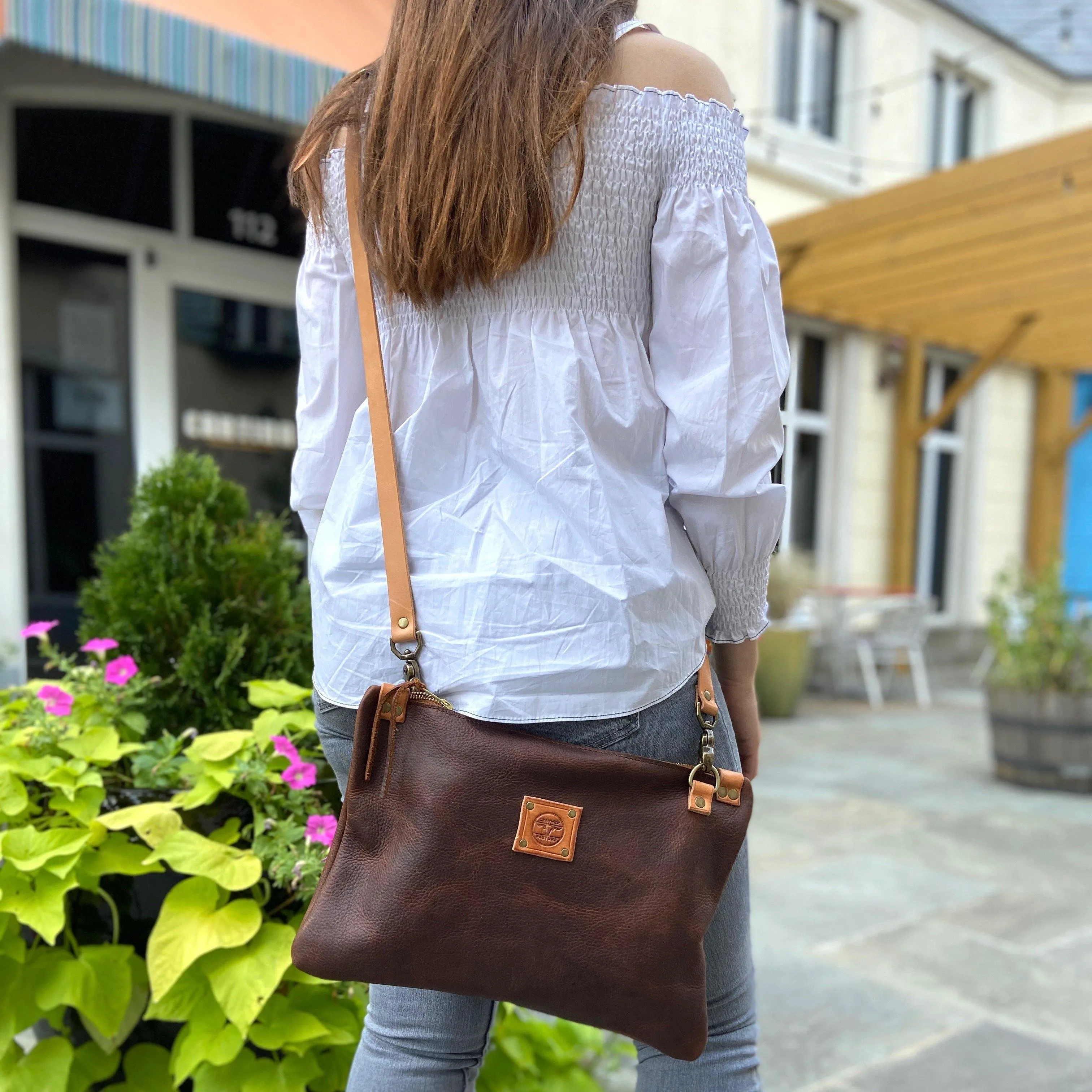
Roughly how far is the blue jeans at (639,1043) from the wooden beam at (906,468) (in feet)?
28.0

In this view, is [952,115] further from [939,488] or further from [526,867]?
[526,867]

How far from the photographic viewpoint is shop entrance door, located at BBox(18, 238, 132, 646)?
466 cm

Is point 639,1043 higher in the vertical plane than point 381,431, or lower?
lower

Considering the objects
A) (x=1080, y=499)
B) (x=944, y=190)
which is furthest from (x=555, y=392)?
(x=1080, y=499)

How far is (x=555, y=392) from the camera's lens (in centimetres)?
100

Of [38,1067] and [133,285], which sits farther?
[133,285]

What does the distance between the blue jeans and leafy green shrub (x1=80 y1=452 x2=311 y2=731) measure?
782 millimetres

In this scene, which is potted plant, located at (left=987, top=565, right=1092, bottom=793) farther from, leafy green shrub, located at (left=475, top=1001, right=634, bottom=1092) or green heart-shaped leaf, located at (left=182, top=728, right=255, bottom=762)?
green heart-shaped leaf, located at (left=182, top=728, right=255, bottom=762)

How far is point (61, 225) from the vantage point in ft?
15.3

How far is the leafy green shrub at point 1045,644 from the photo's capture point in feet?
15.6

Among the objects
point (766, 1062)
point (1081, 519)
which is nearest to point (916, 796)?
point (766, 1062)

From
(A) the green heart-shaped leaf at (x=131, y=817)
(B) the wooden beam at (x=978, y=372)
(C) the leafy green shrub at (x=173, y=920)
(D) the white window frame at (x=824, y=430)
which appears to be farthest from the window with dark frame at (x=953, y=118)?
(A) the green heart-shaped leaf at (x=131, y=817)

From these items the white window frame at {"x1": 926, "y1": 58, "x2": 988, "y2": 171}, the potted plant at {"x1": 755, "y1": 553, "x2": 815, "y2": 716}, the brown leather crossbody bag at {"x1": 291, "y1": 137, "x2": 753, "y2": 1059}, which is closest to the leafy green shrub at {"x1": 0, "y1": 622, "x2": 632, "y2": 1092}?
the brown leather crossbody bag at {"x1": 291, "y1": 137, "x2": 753, "y2": 1059}

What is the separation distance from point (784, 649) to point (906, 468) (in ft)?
10.9
